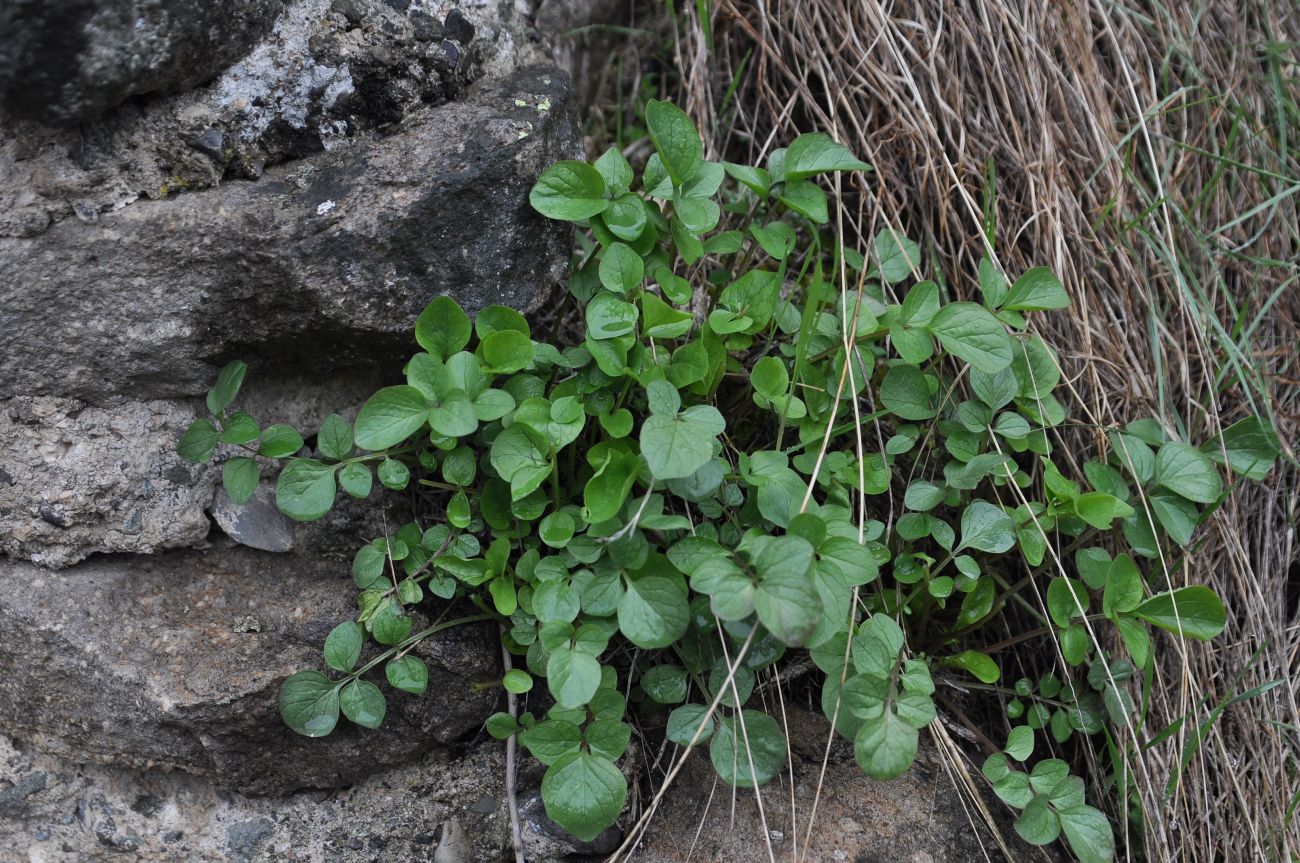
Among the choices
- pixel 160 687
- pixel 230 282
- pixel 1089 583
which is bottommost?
pixel 160 687

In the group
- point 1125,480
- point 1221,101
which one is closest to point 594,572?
point 1125,480

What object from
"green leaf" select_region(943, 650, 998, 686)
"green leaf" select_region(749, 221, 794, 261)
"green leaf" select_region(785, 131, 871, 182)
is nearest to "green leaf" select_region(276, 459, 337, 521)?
"green leaf" select_region(749, 221, 794, 261)

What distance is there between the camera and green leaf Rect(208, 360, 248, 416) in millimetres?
1298

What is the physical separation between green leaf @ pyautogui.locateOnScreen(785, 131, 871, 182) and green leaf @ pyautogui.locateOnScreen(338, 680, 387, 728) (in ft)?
3.19

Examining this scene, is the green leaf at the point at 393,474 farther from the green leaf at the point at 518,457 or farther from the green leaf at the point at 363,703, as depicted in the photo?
the green leaf at the point at 363,703

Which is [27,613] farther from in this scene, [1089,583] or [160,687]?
[1089,583]

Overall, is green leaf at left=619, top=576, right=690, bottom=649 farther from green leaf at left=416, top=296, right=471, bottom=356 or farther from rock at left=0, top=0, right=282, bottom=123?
rock at left=0, top=0, right=282, bottom=123

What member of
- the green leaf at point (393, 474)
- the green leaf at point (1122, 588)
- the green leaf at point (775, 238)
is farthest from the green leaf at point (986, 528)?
the green leaf at point (393, 474)

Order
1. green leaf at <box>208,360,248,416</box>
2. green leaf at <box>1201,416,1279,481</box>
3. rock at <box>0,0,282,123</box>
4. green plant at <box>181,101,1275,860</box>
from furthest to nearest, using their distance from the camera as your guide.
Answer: green leaf at <box>1201,416,1279,481</box> < green leaf at <box>208,360,248,416</box> < green plant at <box>181,101,1275,860</box> < rock at <box>0,0,282,123</box>

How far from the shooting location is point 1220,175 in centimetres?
173

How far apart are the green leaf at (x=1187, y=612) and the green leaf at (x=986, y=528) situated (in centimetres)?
21

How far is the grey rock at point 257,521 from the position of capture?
1.39 m

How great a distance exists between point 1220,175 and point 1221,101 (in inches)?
8.5

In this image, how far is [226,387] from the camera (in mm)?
1303
